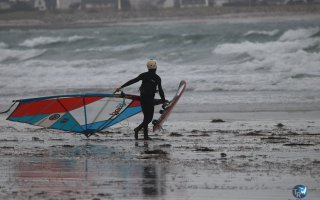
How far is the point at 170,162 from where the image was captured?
9.86 meters

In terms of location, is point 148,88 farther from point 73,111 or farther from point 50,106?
point 50,106

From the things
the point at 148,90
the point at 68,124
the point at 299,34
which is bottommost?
the point at 299,34

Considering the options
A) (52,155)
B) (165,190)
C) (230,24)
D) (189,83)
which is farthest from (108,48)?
(165,190)

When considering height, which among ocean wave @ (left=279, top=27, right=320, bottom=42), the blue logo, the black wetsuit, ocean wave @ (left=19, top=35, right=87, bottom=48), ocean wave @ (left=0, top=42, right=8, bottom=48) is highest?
the black wetsuit

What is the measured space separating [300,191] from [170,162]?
2.38 meters

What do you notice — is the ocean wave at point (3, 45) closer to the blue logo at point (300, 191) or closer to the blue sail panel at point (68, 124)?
the blue sail panel at point (68, 124)

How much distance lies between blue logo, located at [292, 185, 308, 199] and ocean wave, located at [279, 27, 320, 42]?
77.4 feet

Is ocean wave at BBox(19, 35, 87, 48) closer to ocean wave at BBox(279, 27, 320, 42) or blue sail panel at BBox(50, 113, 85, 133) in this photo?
ocean wave at BBox(279, 27, 320, 42)

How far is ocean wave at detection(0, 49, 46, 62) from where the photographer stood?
3478 centimetres

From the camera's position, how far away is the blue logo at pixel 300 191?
7663 mm

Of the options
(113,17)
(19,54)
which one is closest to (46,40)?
(19,54)

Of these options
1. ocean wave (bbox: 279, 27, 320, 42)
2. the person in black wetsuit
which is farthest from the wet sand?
ocean wave (bbox: 279, 27, 320, 42)

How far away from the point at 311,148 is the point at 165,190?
3220mm

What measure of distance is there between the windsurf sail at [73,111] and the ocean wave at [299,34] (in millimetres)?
19929
